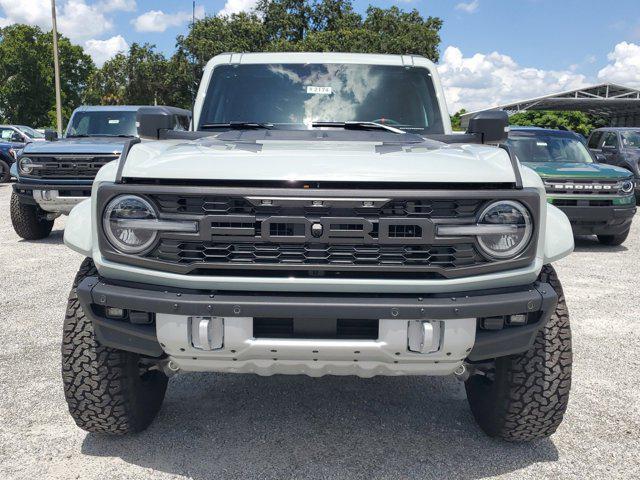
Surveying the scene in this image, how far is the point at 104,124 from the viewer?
9719 millimetres

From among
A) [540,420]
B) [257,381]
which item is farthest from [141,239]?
[540,420]

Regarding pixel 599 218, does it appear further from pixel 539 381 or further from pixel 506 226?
pixel 506 226

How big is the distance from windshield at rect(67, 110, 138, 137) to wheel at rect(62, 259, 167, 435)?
7.30 metres

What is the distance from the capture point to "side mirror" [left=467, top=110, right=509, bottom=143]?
11.2 ft

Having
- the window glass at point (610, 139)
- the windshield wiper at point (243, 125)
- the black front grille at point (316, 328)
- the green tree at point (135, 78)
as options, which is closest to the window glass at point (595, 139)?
the window glass at point (610, 139)

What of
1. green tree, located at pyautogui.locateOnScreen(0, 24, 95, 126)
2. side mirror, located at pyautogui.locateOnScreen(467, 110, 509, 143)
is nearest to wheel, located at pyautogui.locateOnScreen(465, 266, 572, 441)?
side mirror, located at pyautogui.locateOnScreen(467, 110, 509, 143)

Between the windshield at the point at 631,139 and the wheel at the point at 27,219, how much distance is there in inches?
445

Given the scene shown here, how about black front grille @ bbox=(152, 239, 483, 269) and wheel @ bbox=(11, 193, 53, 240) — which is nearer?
black front grille @ bbox=(152, 239, 483, 269)

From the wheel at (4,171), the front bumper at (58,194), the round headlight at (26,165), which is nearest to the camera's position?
the front bumper at (58,194)

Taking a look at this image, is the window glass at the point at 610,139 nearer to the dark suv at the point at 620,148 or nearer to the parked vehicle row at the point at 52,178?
the dark suv at the point at 620,148

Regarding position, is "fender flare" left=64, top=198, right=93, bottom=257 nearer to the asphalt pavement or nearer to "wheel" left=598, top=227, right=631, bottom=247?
the asphalt pavement

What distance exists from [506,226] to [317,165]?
0.75 meters

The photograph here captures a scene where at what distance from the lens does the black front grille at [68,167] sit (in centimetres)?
821

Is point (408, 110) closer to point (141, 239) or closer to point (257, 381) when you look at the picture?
point (257, 381)
